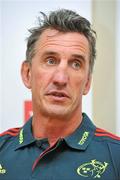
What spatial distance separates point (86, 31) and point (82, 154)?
50 cm

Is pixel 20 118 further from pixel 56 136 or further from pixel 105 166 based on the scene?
pixel 105 166

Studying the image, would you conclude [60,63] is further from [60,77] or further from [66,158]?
[66,158]

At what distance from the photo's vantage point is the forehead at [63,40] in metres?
1.24

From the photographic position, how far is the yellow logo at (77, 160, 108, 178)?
1.18 meters

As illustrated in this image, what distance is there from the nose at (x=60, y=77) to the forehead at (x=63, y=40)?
9cm

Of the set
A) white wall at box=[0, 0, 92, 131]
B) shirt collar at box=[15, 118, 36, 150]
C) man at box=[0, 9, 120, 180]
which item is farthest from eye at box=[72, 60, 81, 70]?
white wall at box=[0, 0, 92, 131]

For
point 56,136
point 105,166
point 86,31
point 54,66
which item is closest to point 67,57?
point 54,66

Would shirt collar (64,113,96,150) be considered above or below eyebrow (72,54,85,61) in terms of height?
below

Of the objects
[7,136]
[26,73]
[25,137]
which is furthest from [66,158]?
[26,73]

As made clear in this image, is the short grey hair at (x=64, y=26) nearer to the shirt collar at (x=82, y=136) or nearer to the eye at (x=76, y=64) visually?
the eye at (x=76, y=64)

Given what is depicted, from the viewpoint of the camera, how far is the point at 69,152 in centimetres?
122

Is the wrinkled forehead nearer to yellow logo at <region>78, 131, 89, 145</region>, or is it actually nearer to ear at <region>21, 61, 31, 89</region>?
ear at <region>21, 61, 31, 89</region>

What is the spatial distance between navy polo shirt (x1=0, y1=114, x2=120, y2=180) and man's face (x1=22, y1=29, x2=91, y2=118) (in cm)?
12

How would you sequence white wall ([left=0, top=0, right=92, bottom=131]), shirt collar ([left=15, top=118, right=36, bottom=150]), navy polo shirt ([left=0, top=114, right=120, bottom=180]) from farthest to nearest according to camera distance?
white wall ([left=0, top=0, right=92, bottom=131]) → shirt collar ([left=15, top=118, right=36, bottom=150]) → navy polo shirt ([left=0, top=114, right=120, bottom=180])
